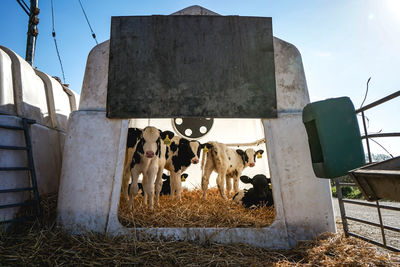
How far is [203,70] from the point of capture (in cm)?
376

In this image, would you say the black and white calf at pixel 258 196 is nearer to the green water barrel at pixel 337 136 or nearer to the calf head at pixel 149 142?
the calf head at pixel 149 142

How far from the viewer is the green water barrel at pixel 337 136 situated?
2445 mm

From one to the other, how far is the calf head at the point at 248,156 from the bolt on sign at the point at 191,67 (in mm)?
4171

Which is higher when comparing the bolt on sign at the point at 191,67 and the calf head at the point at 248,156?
the bolt on sign at the point at 191,67

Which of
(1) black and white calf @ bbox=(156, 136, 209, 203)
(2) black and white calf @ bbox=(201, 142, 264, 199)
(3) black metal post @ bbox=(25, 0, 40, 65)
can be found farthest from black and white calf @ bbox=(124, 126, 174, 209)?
(3) black metal post @ bbox=(25, 0, 40, 65)

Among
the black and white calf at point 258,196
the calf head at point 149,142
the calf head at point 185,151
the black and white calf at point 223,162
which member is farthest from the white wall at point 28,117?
the black and white calf at point 258,196

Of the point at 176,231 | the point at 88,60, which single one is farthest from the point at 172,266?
the point at 88,60

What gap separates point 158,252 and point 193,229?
629 mm

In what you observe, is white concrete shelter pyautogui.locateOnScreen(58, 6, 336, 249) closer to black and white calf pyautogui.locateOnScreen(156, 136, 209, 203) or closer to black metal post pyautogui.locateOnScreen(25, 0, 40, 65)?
black and white calf pyautogui.locateOnScreen(156, 136, 209, 203)

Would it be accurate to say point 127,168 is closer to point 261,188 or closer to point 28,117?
point 28,117

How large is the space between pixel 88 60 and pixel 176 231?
2.84 metres

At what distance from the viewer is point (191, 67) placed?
3.76 m

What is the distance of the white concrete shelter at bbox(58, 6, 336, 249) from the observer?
3.29m

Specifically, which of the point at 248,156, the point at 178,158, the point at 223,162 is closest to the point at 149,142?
the point at 178,158
